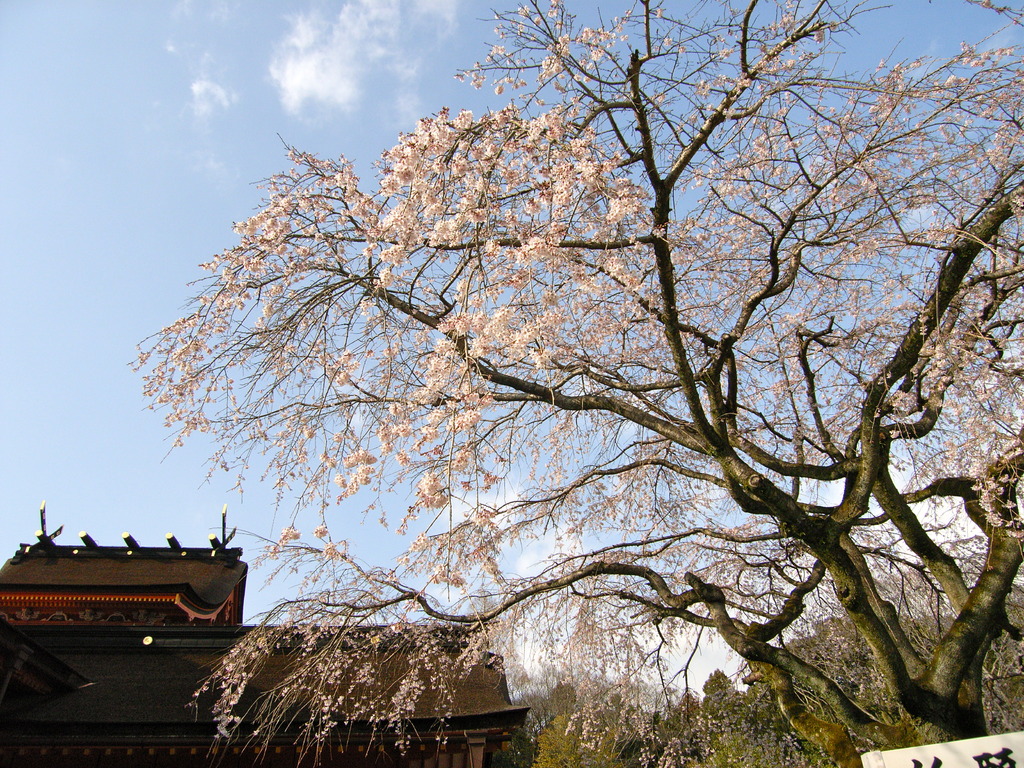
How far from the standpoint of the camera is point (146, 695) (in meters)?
6.58

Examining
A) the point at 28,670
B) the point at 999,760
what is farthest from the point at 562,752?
the point at 999,760

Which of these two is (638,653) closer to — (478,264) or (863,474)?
(863,474)

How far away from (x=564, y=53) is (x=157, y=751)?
7223 millimetres

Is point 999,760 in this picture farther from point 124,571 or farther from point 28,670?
point 124,571

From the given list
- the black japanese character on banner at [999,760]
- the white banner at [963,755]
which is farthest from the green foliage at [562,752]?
the black japanese character on banner at [999,760]

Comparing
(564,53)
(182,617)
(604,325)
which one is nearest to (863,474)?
(604,325)

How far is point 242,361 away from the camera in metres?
4.51

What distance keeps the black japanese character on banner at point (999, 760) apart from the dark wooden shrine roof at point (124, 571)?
36.1 feet

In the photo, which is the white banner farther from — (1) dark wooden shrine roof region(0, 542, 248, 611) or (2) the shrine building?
(1) dark wooden shrine roof region(0, 542, 248, 611)

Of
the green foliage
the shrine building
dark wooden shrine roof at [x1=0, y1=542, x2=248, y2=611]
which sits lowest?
the green foliage

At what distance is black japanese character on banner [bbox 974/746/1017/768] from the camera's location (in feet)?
11.1

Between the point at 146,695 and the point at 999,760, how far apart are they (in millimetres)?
7799

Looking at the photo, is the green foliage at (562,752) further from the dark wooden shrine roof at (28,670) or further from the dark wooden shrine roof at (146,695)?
the dark wooden shrine roof at (28,670)

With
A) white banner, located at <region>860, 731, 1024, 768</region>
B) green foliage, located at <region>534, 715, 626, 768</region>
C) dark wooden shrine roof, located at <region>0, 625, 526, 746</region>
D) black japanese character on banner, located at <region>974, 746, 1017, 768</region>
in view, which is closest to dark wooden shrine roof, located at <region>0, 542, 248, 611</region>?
dark wooden shrine roof, located at <region>0, 625, 526, 746</region>
